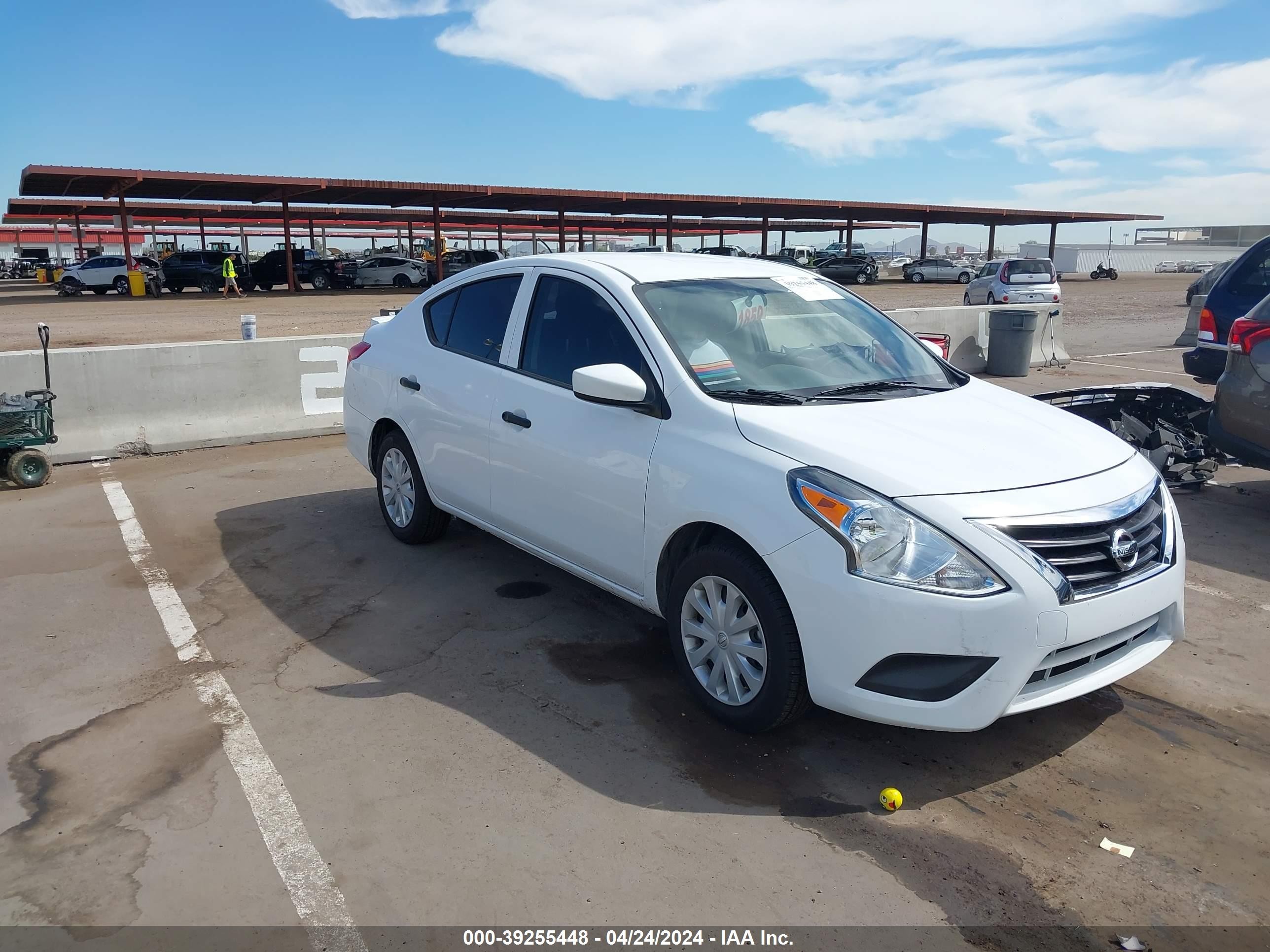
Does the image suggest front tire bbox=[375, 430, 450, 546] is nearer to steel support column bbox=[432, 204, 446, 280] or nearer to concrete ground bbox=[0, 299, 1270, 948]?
concrete ground bbox=[0, 299, 1270, 948]

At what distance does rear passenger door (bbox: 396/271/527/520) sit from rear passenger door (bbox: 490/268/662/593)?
0.15m

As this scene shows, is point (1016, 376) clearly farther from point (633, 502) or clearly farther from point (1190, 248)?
point (1190, 248)

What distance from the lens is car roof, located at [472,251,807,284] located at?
15.3ft

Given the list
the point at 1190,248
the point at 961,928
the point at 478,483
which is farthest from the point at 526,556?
the point at 1190,248

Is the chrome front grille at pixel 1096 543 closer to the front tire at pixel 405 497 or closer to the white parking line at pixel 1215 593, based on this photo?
the white parking line at pixel 1215 593

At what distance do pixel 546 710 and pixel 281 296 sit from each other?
35.7 meters

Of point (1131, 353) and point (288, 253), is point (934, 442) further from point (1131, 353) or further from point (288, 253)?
point (288, 253)

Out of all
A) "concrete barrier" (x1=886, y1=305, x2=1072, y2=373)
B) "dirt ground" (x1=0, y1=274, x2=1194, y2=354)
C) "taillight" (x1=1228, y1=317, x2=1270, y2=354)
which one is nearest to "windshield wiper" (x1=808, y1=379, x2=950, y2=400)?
"taillight" (x1=1228, y1=317, x2=1270, y2=354)

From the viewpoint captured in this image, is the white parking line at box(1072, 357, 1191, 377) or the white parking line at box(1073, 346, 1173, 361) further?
the white parking line at box(1073, 346, 1173, 361)

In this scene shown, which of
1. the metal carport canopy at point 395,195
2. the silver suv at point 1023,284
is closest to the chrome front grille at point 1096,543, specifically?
the silver suv at point 1023,284

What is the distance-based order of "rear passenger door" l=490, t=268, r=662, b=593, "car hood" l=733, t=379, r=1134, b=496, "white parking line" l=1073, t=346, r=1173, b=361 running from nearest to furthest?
"car hood" l=733, t=379, r=1134, b=496, "rear passenger door" l=490, t=268, r=662, b=593, "white parking line" l=1073, t=346, r=1173, b=361

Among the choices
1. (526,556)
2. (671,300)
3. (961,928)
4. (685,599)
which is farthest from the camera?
(526,556)

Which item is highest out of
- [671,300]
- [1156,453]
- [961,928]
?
[671,300]

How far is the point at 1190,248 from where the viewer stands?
9800cm
